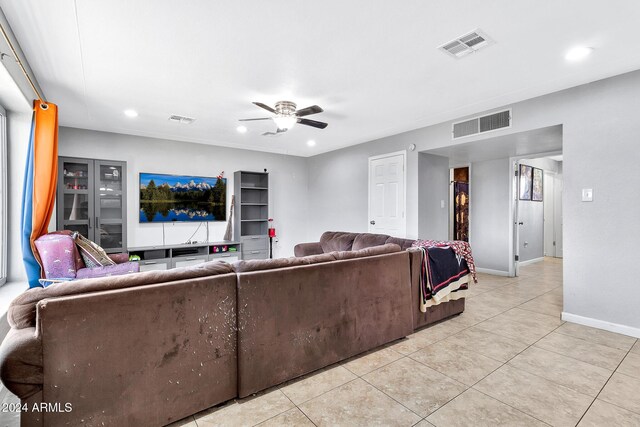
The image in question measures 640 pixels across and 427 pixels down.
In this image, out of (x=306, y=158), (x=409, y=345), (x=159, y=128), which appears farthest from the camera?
(x=306, y=158)

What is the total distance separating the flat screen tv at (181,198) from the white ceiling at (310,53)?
145 cm

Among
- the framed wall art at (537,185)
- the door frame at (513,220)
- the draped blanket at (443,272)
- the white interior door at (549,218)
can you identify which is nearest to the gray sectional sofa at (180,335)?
the draped blanket at (443,272)

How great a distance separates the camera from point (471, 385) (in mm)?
2068

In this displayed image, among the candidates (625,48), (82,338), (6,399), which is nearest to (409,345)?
(82,338)

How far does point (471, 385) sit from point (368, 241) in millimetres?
2195

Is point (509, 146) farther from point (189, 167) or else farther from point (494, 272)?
point (189, 167)

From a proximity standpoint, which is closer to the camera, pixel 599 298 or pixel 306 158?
pixel 599 298

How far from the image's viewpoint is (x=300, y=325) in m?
2.12

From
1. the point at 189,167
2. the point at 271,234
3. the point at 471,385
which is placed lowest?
the point at 471,385

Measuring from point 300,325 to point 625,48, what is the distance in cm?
348

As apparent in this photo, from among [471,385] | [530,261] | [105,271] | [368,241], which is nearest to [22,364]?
[105,271]

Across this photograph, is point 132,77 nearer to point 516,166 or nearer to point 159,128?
point 159,128

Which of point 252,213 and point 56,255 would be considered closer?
point 56,255

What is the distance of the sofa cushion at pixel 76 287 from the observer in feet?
4.68
